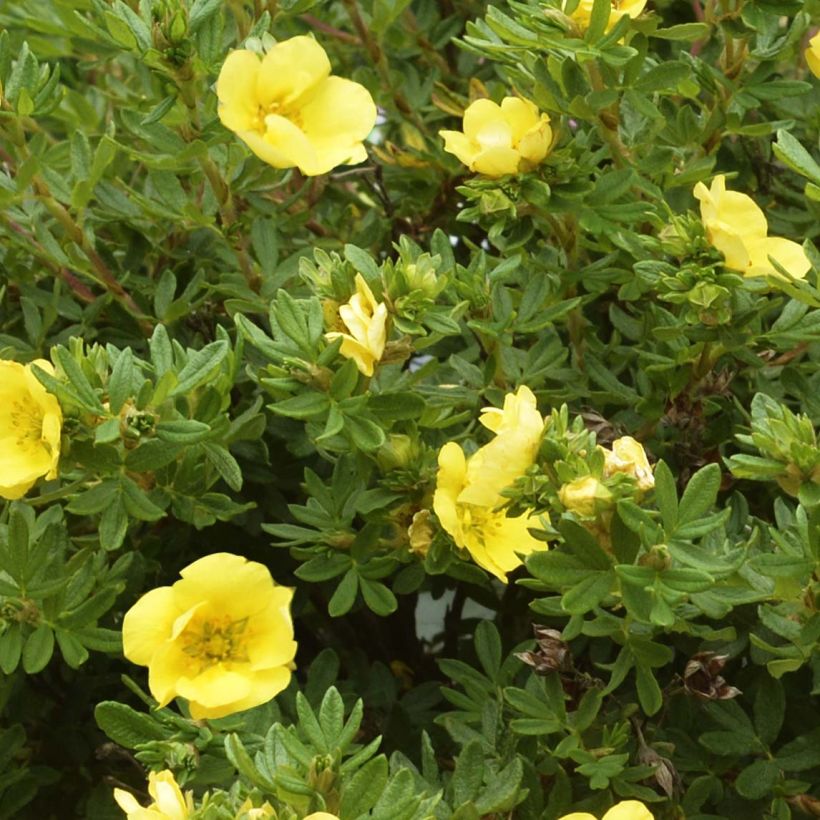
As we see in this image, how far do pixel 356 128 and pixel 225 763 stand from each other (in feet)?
1.78

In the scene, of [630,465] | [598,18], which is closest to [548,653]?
[630,465]

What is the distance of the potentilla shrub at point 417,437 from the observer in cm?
93

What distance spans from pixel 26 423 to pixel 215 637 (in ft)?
0.72

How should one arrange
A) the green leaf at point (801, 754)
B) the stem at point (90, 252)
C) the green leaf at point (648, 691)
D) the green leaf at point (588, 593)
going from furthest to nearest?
the stem at point (90, 252) → the green leaf at point (801, 754) → the green leaf at point (648, 691) → the green leaf at point (588, 593)

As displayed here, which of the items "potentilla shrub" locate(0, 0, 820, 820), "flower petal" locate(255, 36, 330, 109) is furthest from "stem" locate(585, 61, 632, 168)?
"flower petal" locate(255, 36, 330, 109)

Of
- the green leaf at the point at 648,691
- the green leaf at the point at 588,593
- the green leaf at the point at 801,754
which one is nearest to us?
the green leaf at the point at 588,593

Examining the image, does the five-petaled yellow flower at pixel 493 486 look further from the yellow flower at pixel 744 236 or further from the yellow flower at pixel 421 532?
the yellow flower at pixel 744 236

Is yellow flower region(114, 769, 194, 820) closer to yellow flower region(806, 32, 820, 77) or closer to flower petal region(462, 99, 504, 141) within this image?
flower petal region(462, 99, 504, 141)

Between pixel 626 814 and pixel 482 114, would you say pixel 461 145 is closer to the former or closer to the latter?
pixel 482 114

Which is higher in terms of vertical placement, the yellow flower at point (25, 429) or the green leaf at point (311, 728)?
the yellow flower at point (25, 429)

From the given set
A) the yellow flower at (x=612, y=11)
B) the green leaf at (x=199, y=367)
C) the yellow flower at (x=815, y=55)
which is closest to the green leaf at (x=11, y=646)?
the green leaf at (x=199, y=367)

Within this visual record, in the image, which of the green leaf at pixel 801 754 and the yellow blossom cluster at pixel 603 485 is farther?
the green leaf at pixel 801 754

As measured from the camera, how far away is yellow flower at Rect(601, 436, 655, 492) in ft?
3.00

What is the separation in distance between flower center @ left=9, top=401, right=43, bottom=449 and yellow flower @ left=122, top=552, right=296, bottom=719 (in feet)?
0.53
